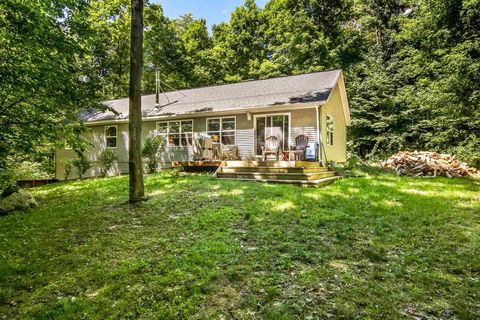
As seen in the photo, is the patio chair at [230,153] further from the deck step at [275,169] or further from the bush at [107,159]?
the bush at [107,159]

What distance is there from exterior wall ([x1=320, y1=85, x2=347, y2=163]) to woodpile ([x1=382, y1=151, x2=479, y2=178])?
2.77 metres

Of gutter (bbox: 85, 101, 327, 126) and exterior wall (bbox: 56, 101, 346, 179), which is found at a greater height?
gutter (bbox: 85, 101, 327, 126)

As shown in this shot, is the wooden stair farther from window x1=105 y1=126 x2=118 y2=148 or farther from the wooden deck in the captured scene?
window x1=105 y1=126 x2=118 y2=148

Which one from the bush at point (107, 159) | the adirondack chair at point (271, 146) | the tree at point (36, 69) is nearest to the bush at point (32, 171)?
the bush at point (107, 159)

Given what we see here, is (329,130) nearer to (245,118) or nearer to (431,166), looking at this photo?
(245,118)

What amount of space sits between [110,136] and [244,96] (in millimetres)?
7803

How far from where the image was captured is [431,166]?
389 inches

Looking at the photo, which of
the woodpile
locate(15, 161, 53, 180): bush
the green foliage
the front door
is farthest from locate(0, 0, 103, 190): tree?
locate(15, 161, 53, 180): bush

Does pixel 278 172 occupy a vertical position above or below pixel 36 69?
below

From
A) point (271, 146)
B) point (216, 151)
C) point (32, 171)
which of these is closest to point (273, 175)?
point (271, 146)

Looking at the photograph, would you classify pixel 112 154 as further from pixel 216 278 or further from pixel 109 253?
pixel 216 278

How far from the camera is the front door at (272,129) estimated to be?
11719 mm

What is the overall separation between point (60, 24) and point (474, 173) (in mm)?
12814

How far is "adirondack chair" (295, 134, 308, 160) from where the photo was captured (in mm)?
10500
